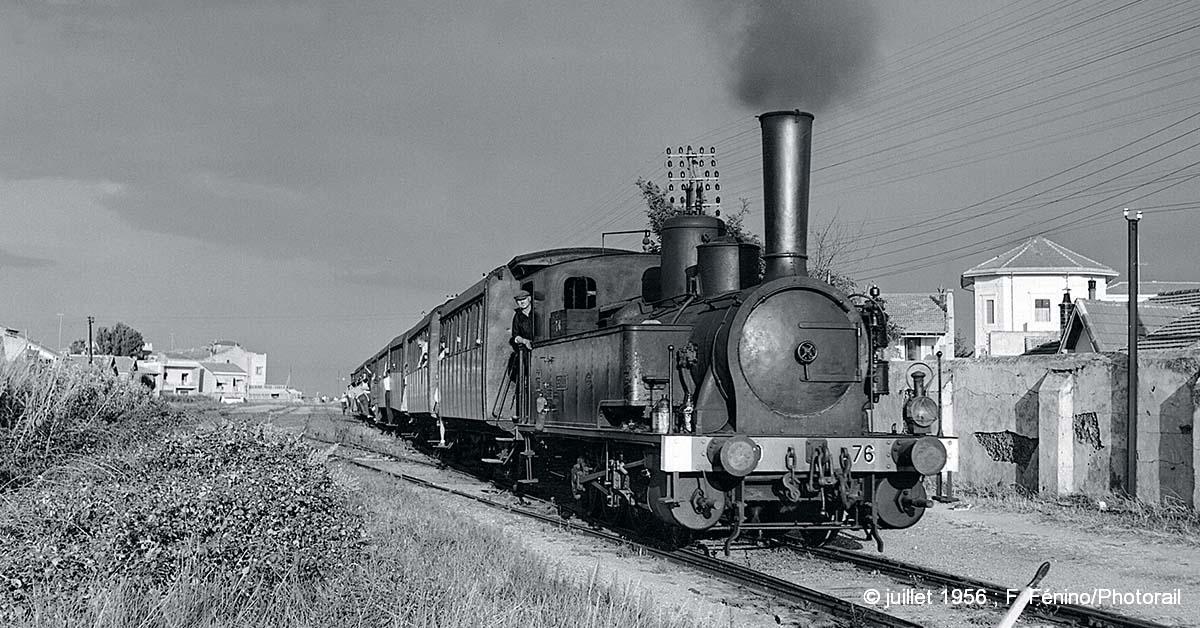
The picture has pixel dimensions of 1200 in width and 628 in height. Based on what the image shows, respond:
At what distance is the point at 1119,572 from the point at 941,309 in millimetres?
46255

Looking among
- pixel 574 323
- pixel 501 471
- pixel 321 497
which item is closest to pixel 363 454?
pixel 501 471

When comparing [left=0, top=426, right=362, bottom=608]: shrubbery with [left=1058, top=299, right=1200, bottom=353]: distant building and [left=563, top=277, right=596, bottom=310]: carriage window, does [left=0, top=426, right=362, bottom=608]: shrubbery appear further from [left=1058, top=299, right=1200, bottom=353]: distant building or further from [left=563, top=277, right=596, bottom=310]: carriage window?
[left=1058, top=299, right=1200, bottom=353]: distant building

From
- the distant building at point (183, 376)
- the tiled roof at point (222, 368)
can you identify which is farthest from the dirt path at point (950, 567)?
the tiled roof at point (222, 368)

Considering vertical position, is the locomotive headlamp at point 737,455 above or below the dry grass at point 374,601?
above

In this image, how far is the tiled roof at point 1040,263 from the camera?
2172 inches

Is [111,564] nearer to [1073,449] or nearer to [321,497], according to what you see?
[321,497]

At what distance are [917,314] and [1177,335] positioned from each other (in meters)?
38.3

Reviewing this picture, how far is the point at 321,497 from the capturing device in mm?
7078

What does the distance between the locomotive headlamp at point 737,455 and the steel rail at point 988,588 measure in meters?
1.57

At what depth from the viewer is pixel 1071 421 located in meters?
13.6

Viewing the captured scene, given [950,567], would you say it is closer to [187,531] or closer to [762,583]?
[762,583]

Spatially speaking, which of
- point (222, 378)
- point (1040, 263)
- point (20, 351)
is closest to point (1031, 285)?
point (1040, 263)

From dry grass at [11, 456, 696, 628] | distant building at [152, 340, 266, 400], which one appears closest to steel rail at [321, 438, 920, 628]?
dry grass at [11, 456, 696, 628]

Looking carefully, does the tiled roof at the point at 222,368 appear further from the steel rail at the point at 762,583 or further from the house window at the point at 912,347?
the steel rail at the point at 762,583
